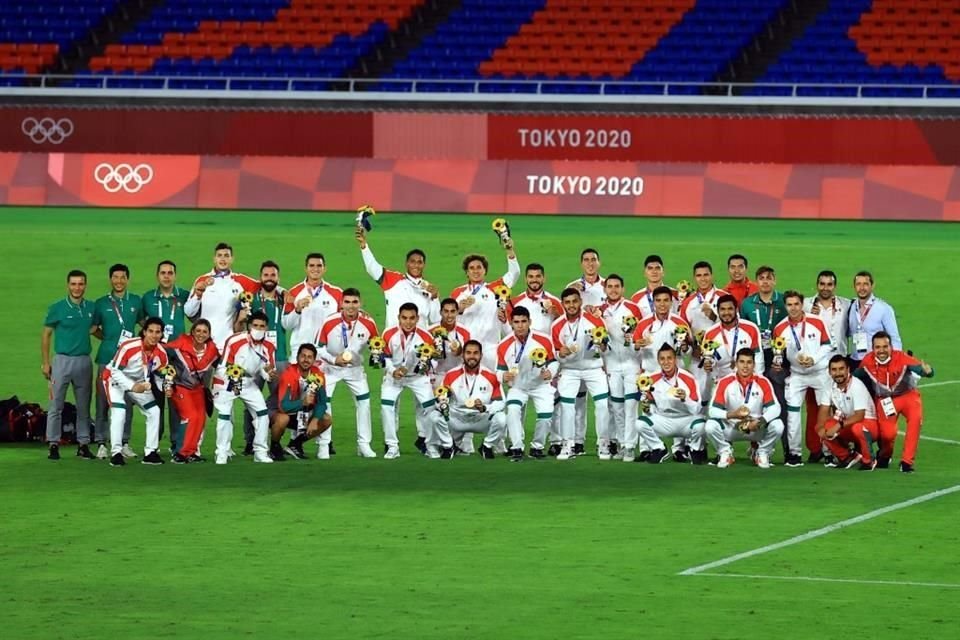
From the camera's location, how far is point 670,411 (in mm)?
21781

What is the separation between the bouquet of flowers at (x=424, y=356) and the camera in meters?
21.9

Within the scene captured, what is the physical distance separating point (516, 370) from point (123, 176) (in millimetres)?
21061

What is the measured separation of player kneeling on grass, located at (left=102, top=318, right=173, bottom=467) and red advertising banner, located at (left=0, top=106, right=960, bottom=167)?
2277 centimetres

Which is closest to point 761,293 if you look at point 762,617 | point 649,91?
point 762,617

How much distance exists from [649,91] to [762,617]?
34607 mm

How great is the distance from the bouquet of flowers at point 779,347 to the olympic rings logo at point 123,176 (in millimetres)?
22203

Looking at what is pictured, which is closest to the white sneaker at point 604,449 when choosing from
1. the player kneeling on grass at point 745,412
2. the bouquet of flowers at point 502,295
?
the player kneeling on grass at point 745,412

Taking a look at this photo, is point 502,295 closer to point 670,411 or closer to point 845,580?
point 670,411

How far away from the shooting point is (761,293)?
22625 millimetres

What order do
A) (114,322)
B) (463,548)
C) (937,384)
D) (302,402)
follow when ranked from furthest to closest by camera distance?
(937,384) < (114,322) < (302,402) < (463,548)

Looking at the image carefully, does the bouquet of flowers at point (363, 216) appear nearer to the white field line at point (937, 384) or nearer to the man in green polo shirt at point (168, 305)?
the man in green polo shirt at point (168, 305)

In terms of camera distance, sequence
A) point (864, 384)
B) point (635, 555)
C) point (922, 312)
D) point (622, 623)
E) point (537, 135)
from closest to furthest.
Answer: point (622, 623), point (635, 555), point (864, 384), point (922, 312), point (537, 135)

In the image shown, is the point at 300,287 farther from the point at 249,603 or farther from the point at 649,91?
the point at 649,91

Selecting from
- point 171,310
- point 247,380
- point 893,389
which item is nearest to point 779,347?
point 893,389
